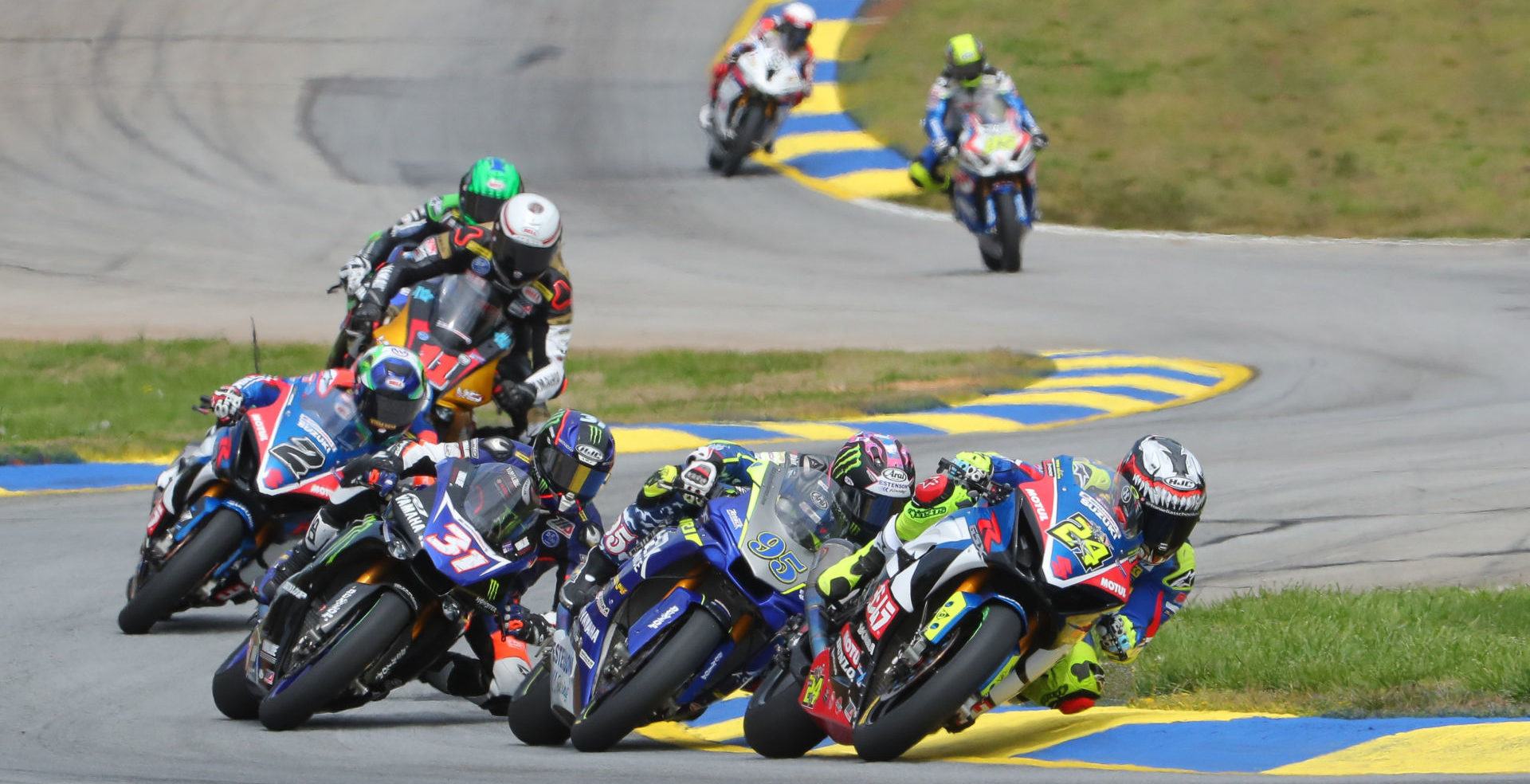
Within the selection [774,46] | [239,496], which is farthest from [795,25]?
[239,496]

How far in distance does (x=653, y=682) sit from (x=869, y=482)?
39.2 inches

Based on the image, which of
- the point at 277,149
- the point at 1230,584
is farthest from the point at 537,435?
the point at 277,149

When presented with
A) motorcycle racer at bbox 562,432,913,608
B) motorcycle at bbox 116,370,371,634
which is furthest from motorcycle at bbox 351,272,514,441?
motorcycle racer at bbox 562,432,913,608

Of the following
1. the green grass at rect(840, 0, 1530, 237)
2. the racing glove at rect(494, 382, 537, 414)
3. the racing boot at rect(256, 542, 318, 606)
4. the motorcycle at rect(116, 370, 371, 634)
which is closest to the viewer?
the racing boot at rect(256, 542, 318, 606)

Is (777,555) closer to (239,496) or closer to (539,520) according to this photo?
(539,520)

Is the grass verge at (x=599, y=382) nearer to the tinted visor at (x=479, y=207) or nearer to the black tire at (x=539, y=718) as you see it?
the tinted visor at (x=479, y=207)

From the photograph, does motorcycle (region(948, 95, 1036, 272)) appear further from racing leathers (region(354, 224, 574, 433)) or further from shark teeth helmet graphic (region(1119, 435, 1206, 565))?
Answer: shark teeth helmet graphic (region(1119, 435, 1206, 565))

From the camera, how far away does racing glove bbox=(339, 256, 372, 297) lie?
12.0 metres

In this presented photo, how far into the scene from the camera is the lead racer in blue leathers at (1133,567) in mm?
6480

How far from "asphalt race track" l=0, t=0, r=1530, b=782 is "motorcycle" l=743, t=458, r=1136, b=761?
22cm

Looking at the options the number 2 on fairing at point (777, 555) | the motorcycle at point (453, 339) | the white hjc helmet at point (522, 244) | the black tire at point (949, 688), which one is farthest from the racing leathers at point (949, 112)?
the black tire at point (949, 688)

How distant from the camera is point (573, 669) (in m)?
7.03

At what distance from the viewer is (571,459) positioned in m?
7.59

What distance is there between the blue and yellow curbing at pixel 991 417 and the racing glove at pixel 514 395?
3.00 meters
